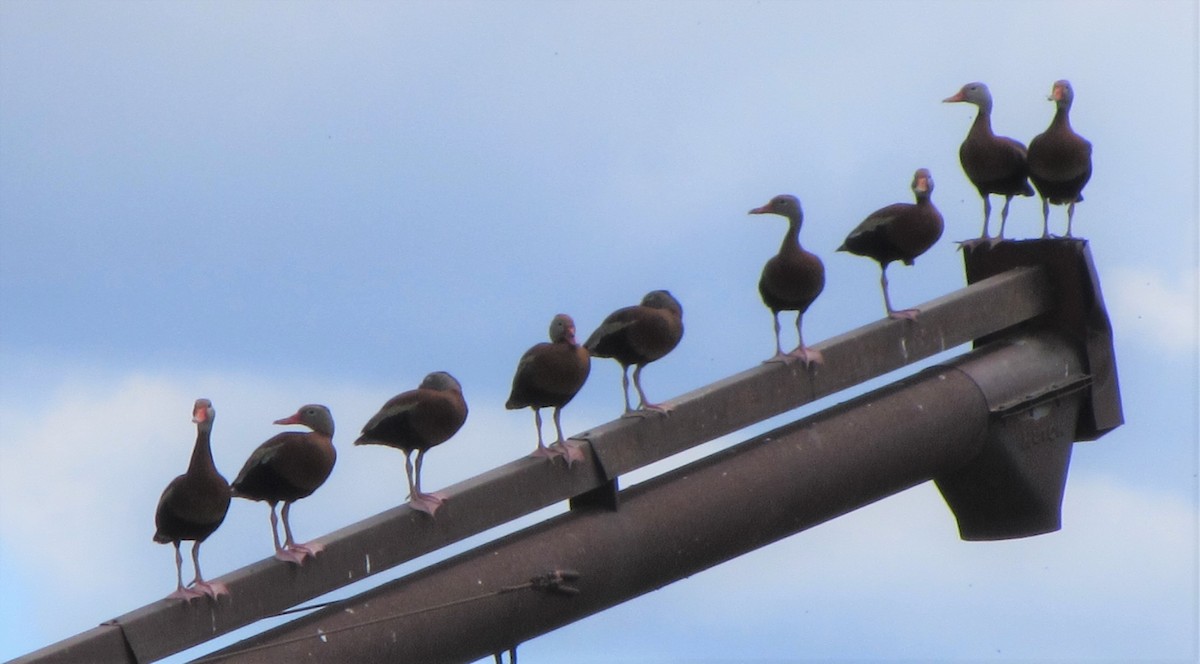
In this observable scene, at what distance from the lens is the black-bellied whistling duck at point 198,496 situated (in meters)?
9.91

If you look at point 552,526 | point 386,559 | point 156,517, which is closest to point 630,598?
point 552,526

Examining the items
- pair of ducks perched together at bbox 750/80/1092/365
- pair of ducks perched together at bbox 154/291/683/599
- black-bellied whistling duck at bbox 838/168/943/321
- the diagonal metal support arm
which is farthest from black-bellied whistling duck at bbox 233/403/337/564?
black-bellied whistling duck at bbox 838/168/943/321

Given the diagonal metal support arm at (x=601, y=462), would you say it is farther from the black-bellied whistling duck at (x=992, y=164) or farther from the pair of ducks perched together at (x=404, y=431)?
the black-bellied whistling duck at (x=992, y=164)

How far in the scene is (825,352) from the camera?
36.8 feet

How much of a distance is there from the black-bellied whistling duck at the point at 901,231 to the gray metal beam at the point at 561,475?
0.61 metres

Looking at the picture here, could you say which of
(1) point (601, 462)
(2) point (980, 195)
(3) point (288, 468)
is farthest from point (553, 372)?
(2) point (980, 195)

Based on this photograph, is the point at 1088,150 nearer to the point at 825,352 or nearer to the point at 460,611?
the point at 825,352

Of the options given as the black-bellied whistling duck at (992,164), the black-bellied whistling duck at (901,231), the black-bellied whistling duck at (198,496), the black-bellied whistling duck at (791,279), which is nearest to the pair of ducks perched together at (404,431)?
the black-bellied whistling duck at (198,496)

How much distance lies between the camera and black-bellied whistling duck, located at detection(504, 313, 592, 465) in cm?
1085

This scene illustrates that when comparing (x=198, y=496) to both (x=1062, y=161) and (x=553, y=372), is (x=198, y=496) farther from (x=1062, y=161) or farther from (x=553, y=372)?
(x=1062, y=161)

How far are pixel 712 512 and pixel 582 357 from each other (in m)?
1.16

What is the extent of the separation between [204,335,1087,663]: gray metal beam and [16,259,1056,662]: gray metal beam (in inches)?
5.2

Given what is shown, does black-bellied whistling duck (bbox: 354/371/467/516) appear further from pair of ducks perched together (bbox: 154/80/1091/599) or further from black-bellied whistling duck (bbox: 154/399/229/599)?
black-bellied whistling duck (bbox: 154/399/229/599)

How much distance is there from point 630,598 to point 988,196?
435 centimetres
